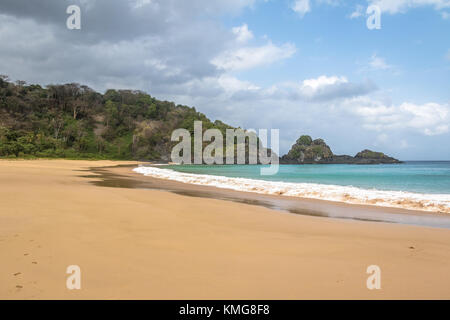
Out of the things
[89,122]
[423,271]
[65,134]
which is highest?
[89,122]

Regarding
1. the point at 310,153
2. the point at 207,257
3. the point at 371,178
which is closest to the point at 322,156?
the point at 310,153

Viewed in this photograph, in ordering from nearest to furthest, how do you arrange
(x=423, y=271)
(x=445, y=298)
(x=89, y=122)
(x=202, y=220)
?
(x=445, y=298), (x=423, y=271), (x=202, y=220), (x=89, y=122)

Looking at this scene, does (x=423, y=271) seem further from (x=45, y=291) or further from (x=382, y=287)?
(x=45, y=291)

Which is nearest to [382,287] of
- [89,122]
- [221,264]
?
[221,264]

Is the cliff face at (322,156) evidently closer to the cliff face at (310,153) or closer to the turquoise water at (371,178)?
the cliff face at (310,153)

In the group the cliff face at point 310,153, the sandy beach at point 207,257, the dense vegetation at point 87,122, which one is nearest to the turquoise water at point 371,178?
the sandy beach at point 207,257

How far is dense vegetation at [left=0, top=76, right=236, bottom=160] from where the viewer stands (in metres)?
80.1

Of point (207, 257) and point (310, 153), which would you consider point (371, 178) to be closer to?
point (207, 257)

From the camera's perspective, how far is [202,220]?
654cm

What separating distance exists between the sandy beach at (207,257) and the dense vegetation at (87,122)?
213 ft

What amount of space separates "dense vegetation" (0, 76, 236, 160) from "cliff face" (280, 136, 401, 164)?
1725 inches

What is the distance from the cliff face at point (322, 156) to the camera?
138 m

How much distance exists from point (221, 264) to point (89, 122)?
11677cm

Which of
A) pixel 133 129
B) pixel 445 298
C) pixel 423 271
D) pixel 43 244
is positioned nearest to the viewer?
pixel 445 298
